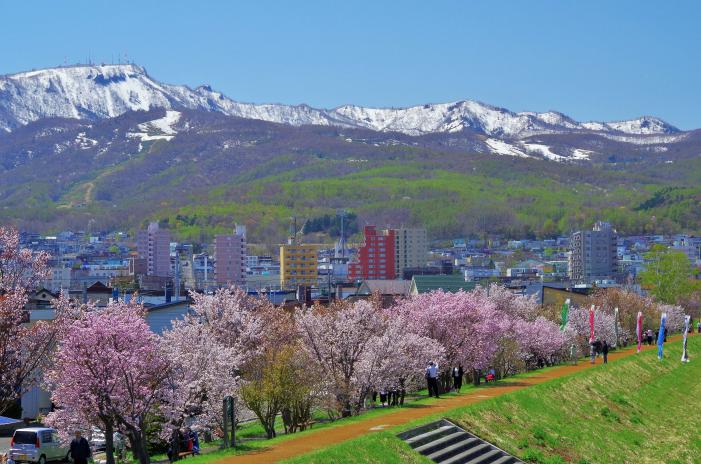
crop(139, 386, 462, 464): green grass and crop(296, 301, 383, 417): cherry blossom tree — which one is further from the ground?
crop(296, 301, 383, 417): cherry blossom tree

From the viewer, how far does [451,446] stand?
92.5ft

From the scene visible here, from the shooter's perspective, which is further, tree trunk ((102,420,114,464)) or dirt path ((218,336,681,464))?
tree trunk ((102,420,114,464))

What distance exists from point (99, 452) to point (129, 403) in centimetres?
936

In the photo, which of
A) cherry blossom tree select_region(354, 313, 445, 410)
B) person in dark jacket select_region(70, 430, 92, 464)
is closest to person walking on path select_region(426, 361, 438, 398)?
cherry blossom tree select_region(354, 313, 445, 410)

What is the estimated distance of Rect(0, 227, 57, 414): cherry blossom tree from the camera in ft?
92.7

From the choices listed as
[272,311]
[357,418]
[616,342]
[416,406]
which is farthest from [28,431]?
[616,342]

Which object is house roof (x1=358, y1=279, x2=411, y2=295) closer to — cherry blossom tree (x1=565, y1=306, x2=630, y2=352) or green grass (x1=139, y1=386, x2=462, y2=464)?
cherry blossom tree (x1=565, y1=306, x2=630, y2=352)

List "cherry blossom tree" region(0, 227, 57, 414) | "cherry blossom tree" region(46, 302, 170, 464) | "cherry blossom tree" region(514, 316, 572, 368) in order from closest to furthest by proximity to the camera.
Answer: "cherry blossom tree" region(46, 302, 170, 464) → "cherry blossom tree" region(0, 227, 57, 414) → "cherry blossom tree" region(514, 316, 572, 368)

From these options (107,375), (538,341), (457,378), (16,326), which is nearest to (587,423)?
(457,378)

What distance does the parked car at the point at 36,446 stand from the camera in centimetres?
3048

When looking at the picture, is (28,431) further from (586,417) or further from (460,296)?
(460,296)

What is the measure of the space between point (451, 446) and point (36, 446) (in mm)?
10484

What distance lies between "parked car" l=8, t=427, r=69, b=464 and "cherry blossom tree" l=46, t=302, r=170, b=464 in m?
2.78

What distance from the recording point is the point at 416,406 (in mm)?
35031
